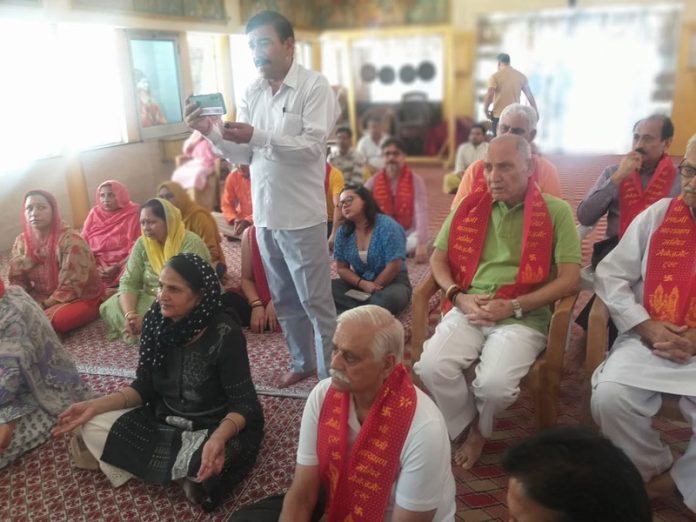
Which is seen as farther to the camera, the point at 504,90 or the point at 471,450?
the point at 504,90

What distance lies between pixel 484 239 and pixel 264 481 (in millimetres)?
1245

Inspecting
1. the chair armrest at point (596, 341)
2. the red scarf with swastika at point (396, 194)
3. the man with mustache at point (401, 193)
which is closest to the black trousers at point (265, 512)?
the chair armrest at point (596, 341)

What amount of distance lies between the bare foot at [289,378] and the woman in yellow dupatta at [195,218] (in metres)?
1.29

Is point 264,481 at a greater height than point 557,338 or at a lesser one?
lesser

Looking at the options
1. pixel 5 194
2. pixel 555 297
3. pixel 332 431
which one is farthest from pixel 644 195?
pixel 5 194

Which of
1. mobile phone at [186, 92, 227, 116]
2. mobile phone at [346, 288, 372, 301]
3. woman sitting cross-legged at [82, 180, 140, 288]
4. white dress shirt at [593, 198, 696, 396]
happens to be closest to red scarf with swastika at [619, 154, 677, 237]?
white dress shirt at [593, 198, 696, 396]

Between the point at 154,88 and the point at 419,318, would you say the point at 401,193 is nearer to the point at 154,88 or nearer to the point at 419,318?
the point at 154,88

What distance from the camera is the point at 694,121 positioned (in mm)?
2656

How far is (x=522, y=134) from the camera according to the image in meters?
2.53

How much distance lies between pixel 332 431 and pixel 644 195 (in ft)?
5.96

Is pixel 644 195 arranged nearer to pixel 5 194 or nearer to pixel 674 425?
pixel 674 425

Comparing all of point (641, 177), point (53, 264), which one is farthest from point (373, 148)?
point (641, 177)

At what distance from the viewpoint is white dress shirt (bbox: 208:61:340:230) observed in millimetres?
2252

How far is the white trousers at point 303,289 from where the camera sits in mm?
2389
